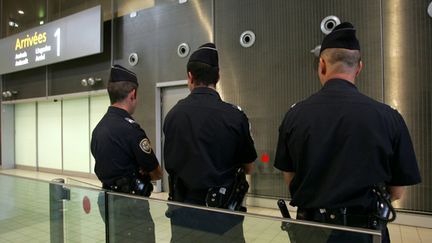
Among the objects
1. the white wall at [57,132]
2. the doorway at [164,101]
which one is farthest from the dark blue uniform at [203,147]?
the white wall at [57,132]

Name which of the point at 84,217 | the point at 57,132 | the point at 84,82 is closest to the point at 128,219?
the point at 84,217

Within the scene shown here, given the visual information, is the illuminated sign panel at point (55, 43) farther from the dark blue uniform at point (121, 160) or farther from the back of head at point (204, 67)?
the back of head at point (204, 67)

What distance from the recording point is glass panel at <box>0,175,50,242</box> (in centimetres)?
266

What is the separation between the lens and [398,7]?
369cm

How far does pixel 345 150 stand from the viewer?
1.24 m

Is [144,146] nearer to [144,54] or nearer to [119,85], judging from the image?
[119,85]

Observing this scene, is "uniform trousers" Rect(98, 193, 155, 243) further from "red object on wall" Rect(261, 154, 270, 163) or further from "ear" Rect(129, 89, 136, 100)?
"red object on wall" Rect(261, 154, 270, 163)

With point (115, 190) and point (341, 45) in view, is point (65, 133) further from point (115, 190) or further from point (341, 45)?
point (341, 45)

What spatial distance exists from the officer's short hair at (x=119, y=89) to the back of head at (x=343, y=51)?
1298mm

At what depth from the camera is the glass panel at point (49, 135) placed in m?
8.12

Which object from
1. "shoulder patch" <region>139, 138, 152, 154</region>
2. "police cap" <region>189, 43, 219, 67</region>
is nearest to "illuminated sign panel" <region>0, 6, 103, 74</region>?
"shoulder patch" <region>139, 138, 152, 154</region>

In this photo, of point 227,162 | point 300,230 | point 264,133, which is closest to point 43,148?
point 264,133

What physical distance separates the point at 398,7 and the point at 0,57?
30.1 ft

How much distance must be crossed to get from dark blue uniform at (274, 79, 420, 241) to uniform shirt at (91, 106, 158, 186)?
105 cm
